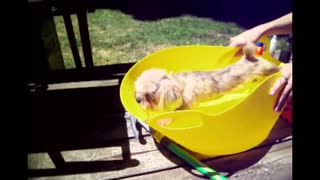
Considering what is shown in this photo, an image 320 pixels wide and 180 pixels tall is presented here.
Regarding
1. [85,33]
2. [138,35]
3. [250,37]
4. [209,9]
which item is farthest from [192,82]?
[209,9]

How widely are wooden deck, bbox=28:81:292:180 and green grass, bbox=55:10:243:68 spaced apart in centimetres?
82

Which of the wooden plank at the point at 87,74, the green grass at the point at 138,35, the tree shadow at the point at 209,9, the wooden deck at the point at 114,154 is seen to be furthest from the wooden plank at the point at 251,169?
the tree shadow at the point at 209,9

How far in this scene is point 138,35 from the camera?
2.74 metres

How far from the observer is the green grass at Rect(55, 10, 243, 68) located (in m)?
2.50

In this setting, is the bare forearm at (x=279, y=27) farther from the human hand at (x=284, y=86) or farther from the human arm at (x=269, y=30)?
the human hand at (x=284, y=86)

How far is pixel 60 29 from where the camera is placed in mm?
2869

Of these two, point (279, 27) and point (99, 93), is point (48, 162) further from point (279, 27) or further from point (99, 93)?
point (279, 27)

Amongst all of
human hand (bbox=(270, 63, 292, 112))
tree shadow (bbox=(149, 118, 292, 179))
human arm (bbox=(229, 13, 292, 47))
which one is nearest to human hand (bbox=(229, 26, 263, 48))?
human arm (bbox=(229, 13, 292, 47))

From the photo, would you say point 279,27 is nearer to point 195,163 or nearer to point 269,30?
point 269,30

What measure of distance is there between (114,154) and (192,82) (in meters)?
0.45

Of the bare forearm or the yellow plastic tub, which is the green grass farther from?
the bare forearm

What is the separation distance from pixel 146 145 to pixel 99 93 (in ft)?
1.48

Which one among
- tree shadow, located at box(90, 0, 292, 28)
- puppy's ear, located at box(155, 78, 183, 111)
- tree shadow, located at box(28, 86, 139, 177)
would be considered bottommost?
tree shadow, located at box(28, 86, 139, 177)
